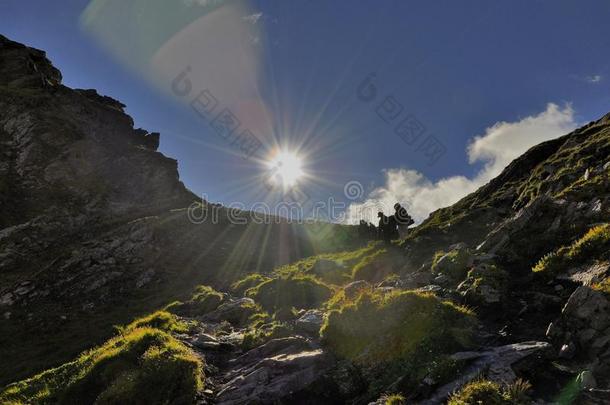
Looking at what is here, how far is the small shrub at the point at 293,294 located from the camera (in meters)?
27.3

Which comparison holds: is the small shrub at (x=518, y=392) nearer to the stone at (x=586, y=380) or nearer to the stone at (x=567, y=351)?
the stone at (x=586, y=380)

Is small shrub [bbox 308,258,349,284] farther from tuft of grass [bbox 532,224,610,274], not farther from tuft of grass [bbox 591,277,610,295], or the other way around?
tuft of grass [bbox 591,277,610,295]

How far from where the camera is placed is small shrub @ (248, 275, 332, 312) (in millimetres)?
27266

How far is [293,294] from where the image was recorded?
2855 centimetres

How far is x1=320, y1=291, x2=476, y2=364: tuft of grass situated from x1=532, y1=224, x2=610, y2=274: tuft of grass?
17.5 feet

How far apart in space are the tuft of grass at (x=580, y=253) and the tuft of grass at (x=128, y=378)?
1628 centimetres

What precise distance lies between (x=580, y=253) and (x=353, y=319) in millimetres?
10542

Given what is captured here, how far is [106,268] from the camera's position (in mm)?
46594

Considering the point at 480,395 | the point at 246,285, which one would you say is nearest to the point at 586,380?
the point at 480,395

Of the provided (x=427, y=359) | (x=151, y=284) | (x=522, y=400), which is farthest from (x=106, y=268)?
(x=522, y=400)

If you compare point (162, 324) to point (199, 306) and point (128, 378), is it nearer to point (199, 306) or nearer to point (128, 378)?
point (128, 378)

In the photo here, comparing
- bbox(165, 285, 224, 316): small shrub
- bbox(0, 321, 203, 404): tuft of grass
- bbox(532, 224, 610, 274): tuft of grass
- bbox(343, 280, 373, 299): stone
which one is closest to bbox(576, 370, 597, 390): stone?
bbox(532, 224, 610, 274): tuft of grass

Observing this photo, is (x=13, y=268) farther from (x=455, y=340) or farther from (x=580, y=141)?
(x=580, y=141)

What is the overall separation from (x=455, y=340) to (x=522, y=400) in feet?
12.9
